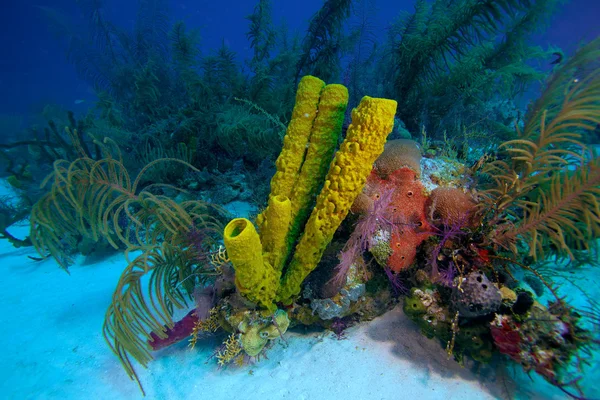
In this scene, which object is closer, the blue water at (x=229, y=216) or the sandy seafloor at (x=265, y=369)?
the sandy seafloor at (x=265, y=369)

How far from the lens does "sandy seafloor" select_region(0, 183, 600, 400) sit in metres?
2.25

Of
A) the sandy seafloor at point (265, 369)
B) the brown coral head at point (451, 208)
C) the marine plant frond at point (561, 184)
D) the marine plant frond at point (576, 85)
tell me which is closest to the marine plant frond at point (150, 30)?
the sandy seafloor at point (265, 369)

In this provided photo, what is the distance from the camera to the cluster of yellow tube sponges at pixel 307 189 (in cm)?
200

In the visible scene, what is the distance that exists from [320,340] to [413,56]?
487cm

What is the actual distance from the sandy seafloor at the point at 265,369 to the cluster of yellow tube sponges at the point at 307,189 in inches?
27.7

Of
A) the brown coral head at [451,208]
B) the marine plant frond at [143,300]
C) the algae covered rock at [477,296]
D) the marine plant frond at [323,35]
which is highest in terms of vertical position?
the marine plant frond at [323,35]

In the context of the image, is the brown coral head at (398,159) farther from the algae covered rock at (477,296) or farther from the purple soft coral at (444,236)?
the algae covered rock at (477,296)

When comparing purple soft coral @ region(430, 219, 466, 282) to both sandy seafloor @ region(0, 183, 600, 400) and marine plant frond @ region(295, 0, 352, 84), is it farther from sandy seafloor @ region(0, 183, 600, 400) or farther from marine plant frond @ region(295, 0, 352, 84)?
marine plant frond @ region(295, 0, 352, 84)

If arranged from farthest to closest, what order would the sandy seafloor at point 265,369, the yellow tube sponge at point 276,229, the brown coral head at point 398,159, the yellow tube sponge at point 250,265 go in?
1. the brown coral head at point 398,159
2. the sandy seafloor at point 265,369
3. the yellow tube sponge at point 276,229
4. the yellow tube sponge at point 250,265

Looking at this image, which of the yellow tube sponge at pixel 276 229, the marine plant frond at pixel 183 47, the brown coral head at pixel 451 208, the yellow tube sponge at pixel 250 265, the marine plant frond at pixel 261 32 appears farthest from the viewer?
the marine plant frond at pixel 183 47

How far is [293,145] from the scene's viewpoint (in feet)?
7.92

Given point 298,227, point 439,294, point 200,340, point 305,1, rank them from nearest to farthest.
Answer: point 439,294, point 298,227, point 200,340, point 305,1

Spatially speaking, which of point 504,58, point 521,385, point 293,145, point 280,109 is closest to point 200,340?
point 293,145

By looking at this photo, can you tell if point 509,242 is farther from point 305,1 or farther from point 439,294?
point 305,1
